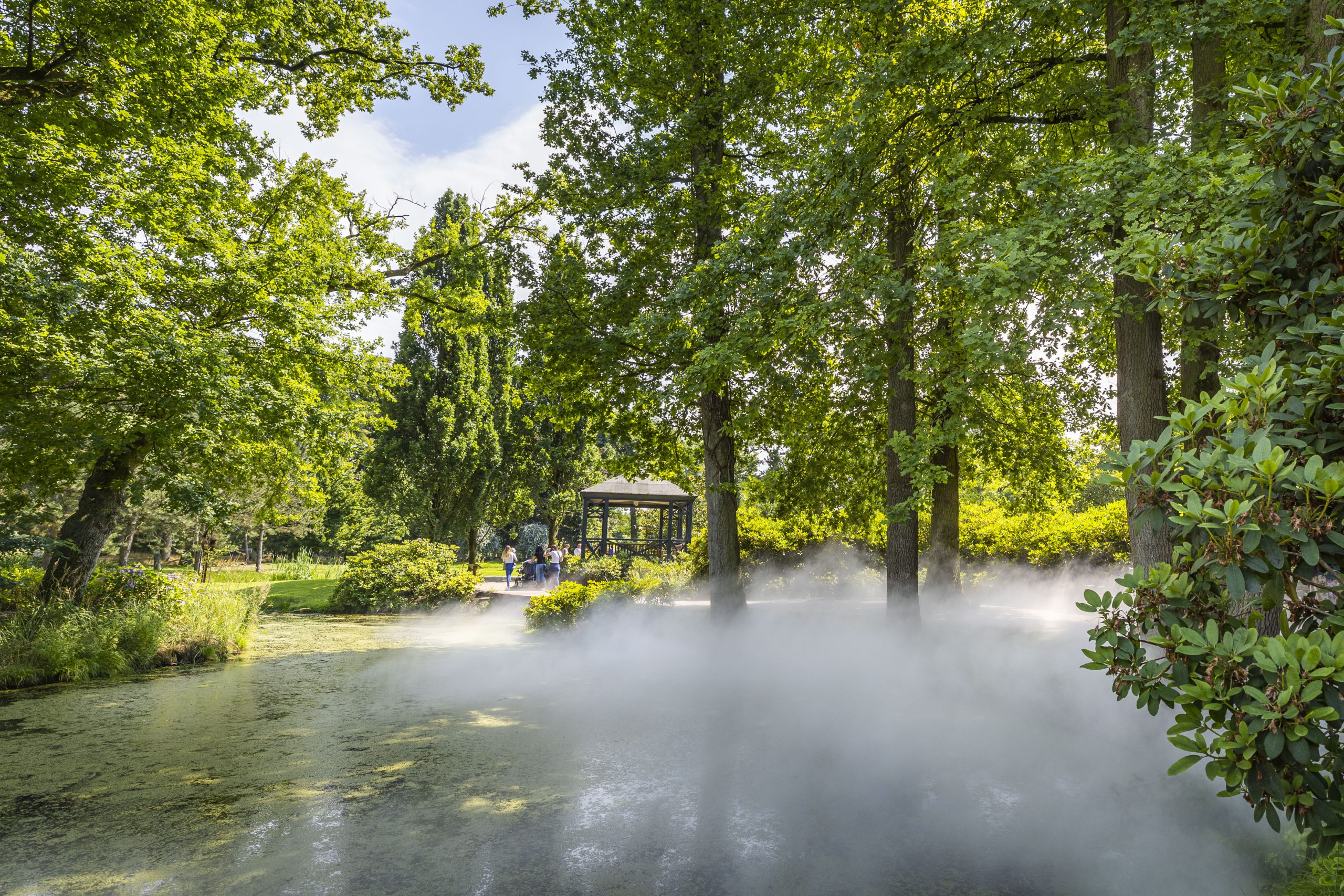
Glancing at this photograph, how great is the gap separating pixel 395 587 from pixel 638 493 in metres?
6.96

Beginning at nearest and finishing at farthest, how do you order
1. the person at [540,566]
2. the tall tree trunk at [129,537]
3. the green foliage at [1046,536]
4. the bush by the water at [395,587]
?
the green foliage at [1046,536] → the bush by the water at [395,587] → the tall tree trunk at [129,537] → the person at [540,566]

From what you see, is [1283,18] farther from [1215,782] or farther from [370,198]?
[370,198]

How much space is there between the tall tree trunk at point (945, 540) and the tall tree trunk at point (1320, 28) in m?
7.61

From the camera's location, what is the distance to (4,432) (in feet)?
30.2

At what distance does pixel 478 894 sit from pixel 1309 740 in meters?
3.40

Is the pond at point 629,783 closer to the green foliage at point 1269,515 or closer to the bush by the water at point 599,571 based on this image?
the green foliage at point 1269,515

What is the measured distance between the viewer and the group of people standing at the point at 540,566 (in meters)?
20.0

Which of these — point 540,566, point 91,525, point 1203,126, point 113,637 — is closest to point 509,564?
point 540,566

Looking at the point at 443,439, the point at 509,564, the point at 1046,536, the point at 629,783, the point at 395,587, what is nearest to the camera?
the point at 629,783

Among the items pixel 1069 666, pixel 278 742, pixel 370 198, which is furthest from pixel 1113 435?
pixel 370 198

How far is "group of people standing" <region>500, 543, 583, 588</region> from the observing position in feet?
65.7

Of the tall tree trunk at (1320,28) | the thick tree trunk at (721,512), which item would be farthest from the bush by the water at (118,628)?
the tall tree trunk at (1320,28)

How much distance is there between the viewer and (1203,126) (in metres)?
5.37

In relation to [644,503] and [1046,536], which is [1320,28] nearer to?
[1046,536]
